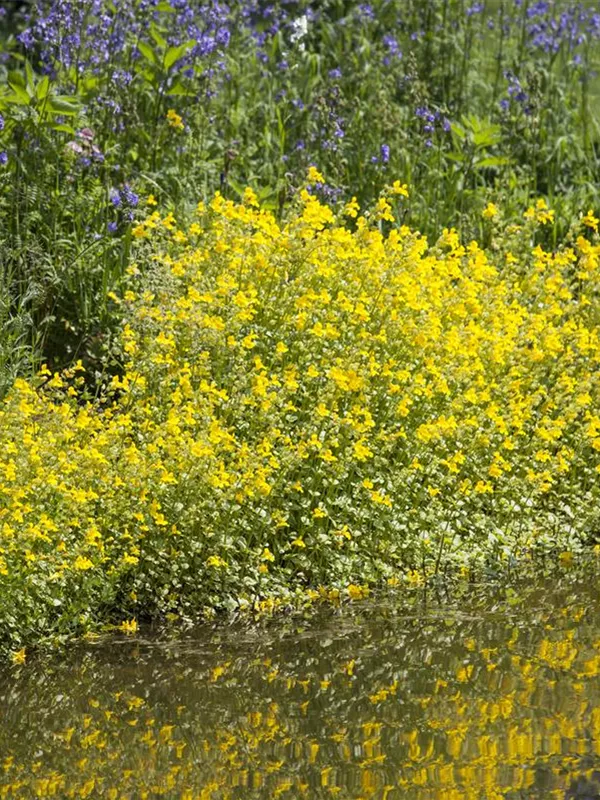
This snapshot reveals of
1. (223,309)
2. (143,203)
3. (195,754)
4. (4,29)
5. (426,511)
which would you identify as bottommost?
(195,754)

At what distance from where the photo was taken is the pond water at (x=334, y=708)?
137 inches

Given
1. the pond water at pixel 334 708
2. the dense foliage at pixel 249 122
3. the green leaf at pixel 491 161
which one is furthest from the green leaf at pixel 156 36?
the pond water at pixel 334 708

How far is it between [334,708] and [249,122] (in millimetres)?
4497

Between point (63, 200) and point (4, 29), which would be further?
point (4, 29)

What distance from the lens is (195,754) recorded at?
368cm

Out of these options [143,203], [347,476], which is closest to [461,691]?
[347,476]

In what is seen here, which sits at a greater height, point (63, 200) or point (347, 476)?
point (63, 200)

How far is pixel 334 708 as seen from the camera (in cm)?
400

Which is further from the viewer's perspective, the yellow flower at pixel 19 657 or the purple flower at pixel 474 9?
the purple flower at pixel 474 9

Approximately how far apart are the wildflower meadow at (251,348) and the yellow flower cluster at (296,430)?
0.01 m

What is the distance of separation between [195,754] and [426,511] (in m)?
1.81

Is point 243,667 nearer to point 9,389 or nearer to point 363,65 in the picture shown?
point 9,389

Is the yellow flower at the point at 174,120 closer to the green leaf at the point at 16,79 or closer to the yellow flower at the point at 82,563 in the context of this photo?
the green leaf at the point at 16,79

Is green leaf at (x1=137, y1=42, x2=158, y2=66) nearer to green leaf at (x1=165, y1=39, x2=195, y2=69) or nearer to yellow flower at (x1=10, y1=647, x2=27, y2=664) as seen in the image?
Result: green leaf at (x1=165, y1=39, x2=195, y2=69)
